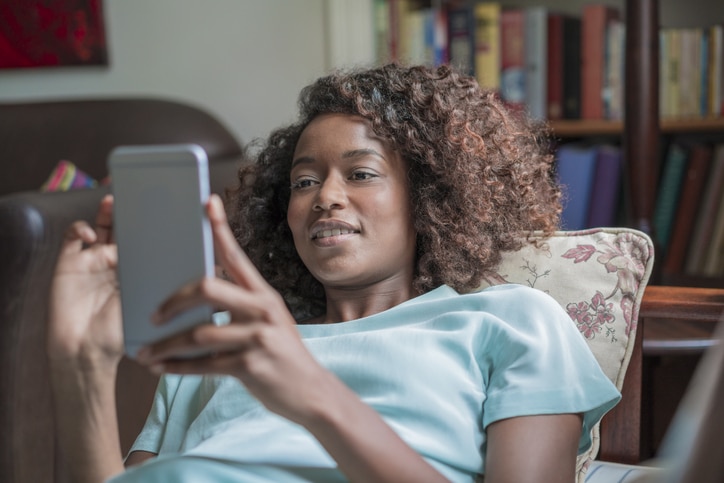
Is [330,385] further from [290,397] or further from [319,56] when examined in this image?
[319,56]

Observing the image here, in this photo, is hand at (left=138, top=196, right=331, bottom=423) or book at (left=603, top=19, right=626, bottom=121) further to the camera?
book at (left=603, top=19, right=626, bottom=121)

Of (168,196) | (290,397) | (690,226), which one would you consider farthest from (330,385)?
(690,226)

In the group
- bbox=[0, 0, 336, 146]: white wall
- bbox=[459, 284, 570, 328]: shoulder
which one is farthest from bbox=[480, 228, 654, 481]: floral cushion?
bbox=[0, 0, 336, 146]: white wall

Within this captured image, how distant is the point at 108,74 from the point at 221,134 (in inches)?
19.9

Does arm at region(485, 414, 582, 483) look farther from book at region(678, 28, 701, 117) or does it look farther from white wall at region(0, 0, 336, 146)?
white wall at region(0, 0, 336, 146)

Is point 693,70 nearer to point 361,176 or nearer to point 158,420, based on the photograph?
point 361,176

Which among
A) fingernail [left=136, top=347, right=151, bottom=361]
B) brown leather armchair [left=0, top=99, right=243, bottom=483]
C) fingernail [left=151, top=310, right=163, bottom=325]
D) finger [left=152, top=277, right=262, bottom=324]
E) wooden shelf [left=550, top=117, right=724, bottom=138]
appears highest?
finger [left=152, top=277, right=262, bottom=324]

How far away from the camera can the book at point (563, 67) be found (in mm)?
2367

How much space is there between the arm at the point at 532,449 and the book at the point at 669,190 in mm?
1324

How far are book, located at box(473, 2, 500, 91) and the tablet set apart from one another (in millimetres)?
1687

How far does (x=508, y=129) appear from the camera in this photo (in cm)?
135

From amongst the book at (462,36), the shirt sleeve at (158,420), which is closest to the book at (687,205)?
the book at (462,36)

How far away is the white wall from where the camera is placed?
289cm

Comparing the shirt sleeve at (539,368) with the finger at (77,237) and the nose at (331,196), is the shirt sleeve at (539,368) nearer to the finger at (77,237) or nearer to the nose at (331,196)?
the nose at (331,196)
